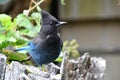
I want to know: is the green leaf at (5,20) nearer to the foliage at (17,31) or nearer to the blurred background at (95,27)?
the foliage at (17,31)

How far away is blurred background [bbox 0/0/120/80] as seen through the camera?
5160mm

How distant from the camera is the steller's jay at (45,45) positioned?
2.98 m

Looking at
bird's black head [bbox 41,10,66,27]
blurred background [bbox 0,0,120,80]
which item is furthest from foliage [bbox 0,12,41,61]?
blurred background [bbox 0,0,120,80]

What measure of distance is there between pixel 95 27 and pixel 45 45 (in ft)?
7.34

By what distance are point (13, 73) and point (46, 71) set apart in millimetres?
292

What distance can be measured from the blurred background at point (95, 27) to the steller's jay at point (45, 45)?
2070mm

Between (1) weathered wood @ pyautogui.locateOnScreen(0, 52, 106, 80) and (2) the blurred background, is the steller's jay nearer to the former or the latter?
(1) weathered wood @ pyautogui.locateOnScreen(0, 52, 106, 80)

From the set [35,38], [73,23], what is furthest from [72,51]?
[73,23]

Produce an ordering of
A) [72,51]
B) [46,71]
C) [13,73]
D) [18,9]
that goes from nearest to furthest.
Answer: [13,73] → [46,71] → [72,51] → [18,9]

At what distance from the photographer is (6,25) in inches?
120

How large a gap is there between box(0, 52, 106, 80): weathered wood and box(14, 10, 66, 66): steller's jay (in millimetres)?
115

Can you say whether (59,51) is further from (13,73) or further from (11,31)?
(13,73)

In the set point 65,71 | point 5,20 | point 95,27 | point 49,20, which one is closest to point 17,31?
point 5,20

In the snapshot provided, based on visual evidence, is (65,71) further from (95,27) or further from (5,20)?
(95,27)
